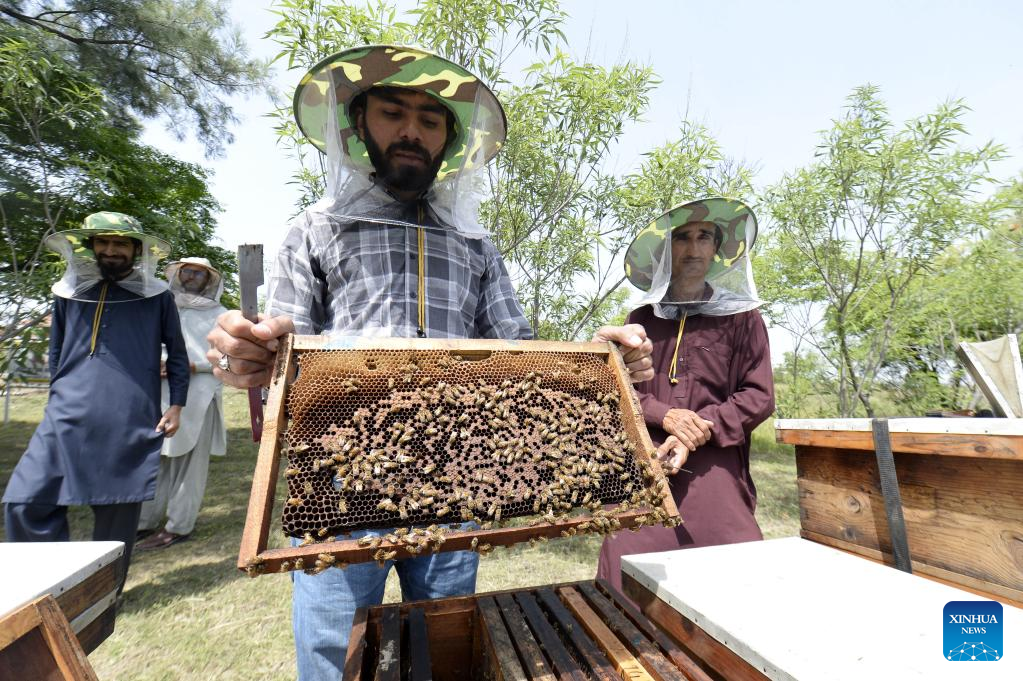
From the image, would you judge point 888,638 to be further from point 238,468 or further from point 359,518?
point 238,468

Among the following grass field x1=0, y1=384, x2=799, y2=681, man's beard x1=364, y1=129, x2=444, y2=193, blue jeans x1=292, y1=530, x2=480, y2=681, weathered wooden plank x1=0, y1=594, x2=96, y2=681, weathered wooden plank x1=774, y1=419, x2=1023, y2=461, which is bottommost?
grass field x1=0, y1=384, x2=799, y2=681

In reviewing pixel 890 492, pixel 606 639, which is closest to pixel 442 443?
pixel 606 639

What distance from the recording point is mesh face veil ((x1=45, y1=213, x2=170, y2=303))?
3639 mm

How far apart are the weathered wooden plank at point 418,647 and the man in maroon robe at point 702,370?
1.53 m

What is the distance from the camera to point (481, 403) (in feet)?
5.73

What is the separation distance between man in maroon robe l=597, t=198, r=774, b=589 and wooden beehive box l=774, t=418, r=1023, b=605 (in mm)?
600

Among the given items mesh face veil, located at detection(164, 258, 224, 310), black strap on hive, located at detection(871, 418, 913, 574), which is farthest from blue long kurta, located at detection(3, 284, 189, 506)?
black strap on hive, located at detection(871, 418, 913, 574)

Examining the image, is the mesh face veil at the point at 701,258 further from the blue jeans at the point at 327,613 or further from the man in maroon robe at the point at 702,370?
the blue jeans at the point at 327,613

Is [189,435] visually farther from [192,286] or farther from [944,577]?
[944,577]

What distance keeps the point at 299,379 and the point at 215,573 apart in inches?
179

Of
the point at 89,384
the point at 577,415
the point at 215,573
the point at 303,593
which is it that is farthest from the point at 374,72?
the point at 215,573

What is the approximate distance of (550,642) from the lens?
139cm

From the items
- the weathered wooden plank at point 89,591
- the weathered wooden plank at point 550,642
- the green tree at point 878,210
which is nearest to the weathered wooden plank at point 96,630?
the weathered wooden plank at point 89,591

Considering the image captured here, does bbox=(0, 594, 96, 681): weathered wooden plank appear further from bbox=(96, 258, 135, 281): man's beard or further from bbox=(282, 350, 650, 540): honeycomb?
bbox=(96, 258, 135, 281): man's beard
